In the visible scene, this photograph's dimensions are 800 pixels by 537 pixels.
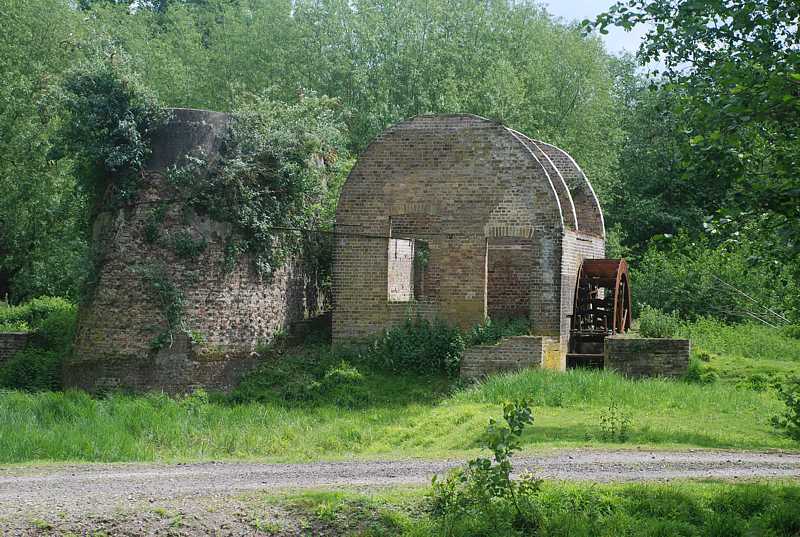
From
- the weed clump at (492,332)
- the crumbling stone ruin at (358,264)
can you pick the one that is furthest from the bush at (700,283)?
the weed clump at (492,332)

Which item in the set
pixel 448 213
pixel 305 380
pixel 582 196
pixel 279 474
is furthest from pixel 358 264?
pixel 279 474

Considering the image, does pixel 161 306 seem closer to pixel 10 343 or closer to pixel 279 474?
pixel 10 343

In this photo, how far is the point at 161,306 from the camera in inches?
754

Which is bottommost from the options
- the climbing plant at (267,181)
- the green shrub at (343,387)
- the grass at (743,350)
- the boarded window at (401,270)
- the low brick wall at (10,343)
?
the green shrub at (343,387)

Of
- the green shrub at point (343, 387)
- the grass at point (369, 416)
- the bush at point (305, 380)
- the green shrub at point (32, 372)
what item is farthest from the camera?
the green shrub at point (32, 372)

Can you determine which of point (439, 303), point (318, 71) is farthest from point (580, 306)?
point (318, 71)

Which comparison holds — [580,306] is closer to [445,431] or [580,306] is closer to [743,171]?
[445,431]

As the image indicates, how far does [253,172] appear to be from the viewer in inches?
795

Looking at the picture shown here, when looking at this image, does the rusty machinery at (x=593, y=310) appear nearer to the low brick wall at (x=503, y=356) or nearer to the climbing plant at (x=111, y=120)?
the low brick wall at (x=503, y=356)

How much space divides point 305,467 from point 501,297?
11.3 m

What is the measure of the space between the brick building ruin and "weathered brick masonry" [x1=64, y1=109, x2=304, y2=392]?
2307mm

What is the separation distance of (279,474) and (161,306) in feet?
28.5

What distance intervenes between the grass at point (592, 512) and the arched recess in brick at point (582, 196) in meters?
14.8

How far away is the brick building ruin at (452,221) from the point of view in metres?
20.5
